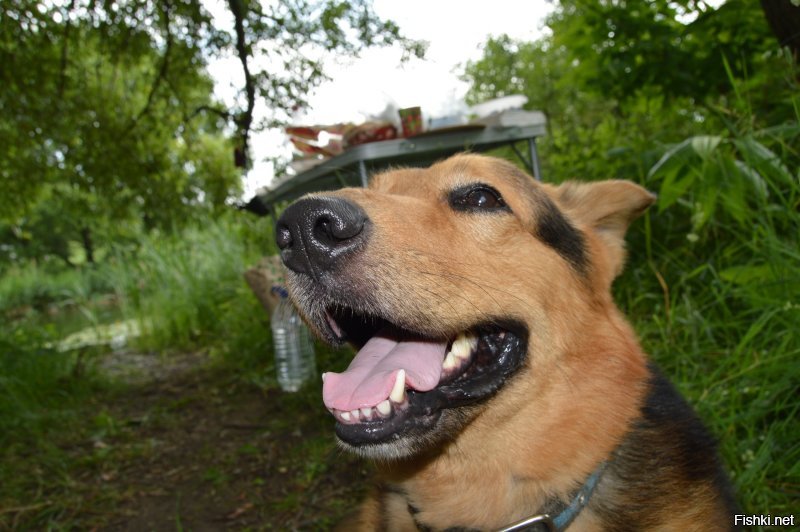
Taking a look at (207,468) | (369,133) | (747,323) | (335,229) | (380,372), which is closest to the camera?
(335,229)

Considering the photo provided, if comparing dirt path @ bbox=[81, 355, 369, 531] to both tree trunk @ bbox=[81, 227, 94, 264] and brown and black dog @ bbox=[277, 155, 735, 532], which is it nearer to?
brown and black dog @ bbox=[277, 155, 735, 532]

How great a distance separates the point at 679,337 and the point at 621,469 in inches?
84.5

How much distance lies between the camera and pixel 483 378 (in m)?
2.06

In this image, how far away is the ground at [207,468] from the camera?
366 centimetres

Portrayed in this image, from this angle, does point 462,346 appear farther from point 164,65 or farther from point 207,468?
point 164,65

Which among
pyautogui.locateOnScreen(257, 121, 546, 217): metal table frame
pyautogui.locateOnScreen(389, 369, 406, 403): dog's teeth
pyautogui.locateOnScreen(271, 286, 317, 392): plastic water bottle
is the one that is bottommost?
pyautogui.locateOnScreen(271, 286, 317, 392): plastic water bottle

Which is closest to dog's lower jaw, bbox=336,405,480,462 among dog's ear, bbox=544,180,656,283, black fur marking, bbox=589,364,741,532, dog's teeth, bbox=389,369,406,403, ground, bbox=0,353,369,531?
dog's teeth, bbox=389,369,406,403

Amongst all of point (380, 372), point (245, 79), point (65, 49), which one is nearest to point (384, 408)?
point (380, 372)

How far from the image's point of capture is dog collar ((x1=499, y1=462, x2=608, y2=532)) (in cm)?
188

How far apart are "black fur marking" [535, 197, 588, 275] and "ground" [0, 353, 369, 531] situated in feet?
7.37

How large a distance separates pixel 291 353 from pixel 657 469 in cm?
425

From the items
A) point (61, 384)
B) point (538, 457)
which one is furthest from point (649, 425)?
point (61, 384)

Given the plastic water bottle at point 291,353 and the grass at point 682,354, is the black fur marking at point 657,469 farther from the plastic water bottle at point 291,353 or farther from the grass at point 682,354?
the plastic water bottle at point 291,353

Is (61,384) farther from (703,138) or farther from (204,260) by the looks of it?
(703,138)
